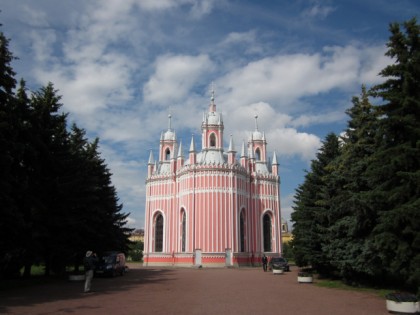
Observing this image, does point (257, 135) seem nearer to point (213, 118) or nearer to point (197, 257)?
point (213, 118)

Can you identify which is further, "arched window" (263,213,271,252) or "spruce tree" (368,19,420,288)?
"arched window" (263,213,271,252)

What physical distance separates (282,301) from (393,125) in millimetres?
7372

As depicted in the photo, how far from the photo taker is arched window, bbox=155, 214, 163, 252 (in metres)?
53.0

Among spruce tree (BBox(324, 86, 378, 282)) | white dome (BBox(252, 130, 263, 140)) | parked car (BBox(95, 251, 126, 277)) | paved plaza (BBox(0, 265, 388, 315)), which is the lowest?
paved plaza (BBox(0, 265, 388, 315))

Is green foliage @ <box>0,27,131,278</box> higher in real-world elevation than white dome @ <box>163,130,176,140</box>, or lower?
lower

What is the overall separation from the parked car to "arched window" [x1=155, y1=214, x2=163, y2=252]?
2512cm

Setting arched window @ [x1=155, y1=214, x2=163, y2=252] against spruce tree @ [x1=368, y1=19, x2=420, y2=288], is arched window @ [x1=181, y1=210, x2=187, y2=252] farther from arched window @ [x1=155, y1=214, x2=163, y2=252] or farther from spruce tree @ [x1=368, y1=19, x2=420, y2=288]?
spruce tree @ [x1=368, y1=19, x2=420, y2=288]

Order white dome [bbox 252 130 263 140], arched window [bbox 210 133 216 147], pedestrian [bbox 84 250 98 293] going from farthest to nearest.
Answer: white dome [bbox 252 130 263 140], arched window [bbox 210 133 216 147], pedestrian [bbox 84 250 98 293]

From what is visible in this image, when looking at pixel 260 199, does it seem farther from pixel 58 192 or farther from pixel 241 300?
pixel 241 300

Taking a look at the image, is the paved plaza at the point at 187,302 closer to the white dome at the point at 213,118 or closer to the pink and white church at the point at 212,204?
the pink and white church at the point at 212,204

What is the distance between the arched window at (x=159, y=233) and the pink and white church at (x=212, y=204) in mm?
131

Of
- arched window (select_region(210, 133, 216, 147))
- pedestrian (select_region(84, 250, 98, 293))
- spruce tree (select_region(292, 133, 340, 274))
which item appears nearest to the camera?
pedestrian (select_region(84, 250, 98, 293))

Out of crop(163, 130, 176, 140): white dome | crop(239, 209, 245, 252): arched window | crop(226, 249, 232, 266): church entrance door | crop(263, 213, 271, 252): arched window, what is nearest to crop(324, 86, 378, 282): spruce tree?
crop(226, 249, 232, 266): church entrance door

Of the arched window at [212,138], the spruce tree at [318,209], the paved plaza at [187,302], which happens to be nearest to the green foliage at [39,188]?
the paved plaza at [187,302]
